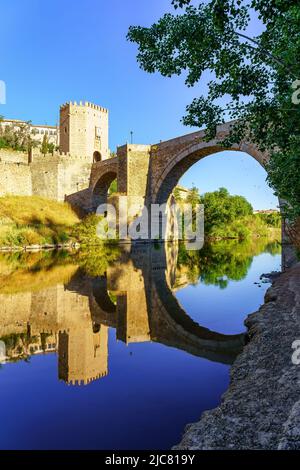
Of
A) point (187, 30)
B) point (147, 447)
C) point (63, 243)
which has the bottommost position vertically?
point (147, 447)

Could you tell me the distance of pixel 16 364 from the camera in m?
5.21

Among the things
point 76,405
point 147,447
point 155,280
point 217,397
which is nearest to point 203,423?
point 147,447

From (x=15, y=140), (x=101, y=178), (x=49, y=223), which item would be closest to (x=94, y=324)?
(x=49, y=223)

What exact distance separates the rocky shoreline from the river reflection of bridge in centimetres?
99

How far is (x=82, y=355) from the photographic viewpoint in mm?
5629

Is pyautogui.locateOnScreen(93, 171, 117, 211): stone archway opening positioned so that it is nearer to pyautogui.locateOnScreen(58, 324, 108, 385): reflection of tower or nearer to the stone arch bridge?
the stone arch bridge

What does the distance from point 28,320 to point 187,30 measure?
5.73 m

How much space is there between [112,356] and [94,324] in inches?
63.2

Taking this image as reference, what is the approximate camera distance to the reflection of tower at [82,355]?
483 cm

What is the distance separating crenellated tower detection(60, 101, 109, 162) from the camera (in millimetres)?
34844

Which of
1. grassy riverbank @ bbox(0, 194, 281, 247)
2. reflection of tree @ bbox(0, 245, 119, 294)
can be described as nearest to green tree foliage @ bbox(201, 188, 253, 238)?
grassy riverbank @ bbox(0, 194, 281, 247)

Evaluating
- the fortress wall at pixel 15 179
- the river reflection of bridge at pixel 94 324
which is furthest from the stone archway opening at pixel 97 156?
the river reflection of bridge at pixel 94 324
